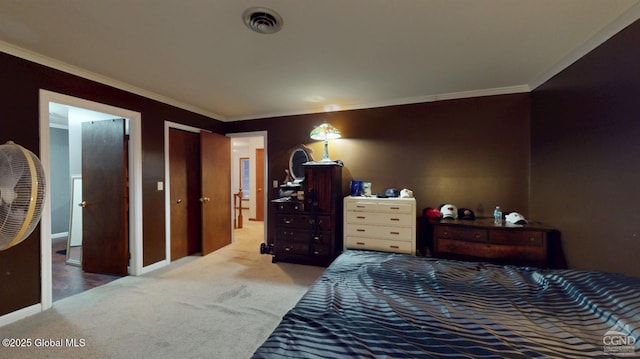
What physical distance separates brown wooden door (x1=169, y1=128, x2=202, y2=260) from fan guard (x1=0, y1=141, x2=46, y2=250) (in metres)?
2.05

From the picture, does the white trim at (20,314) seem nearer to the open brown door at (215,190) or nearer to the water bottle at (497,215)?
the open brown door at (215,190)

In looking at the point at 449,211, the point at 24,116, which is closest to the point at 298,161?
the point at 449,211

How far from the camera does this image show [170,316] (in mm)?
2127

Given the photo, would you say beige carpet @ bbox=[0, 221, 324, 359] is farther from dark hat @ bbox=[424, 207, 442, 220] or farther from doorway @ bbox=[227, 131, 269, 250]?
doorway @ bbox=[227, 131, 269, 250]

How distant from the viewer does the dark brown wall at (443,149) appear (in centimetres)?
297

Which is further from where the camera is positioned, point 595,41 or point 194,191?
point 194,191

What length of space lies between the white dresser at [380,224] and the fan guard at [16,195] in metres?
2.72

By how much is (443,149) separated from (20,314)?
4677 mm

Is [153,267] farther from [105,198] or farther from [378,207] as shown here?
[378,207]

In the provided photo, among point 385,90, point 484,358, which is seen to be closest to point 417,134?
point 385,90

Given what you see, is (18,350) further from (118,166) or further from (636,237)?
(636,237)

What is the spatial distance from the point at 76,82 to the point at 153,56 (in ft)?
3.43

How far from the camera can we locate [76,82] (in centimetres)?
245

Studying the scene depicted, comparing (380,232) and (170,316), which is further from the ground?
(380,232)
